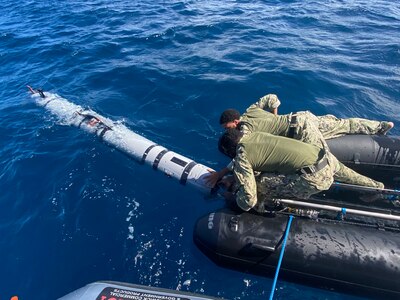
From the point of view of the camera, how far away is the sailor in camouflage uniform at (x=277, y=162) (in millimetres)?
4320

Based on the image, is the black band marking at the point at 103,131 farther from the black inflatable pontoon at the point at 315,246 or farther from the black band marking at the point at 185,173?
the black inflatable pontoon at the point at 315,246

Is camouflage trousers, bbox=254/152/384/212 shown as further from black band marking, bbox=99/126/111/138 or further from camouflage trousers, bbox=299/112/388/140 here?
black band marking, bbox=99/126/111/138

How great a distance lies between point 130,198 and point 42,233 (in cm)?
181

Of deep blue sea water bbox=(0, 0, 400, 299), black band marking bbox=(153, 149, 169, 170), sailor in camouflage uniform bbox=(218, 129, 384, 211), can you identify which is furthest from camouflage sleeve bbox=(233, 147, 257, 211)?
black band marking bbox=(153, 149, 169, 170)

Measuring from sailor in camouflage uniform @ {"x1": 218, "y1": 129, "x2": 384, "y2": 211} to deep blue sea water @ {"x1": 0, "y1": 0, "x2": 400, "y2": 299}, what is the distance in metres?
1.57

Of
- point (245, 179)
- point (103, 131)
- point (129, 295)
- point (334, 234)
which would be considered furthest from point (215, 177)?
point (103, 131)

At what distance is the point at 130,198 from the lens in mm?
6289

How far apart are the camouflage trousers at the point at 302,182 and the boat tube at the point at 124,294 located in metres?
1.94

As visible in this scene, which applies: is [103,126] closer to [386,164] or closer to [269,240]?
[269,240]

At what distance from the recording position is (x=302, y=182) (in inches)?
176

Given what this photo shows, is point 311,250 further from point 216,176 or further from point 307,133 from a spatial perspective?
point 216,176

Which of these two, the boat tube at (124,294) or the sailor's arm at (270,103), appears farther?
the sailor's arm at (270,103)

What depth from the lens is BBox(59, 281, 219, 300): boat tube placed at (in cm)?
331

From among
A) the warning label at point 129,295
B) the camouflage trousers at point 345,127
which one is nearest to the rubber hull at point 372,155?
the camouflage trousers at point 345,127
